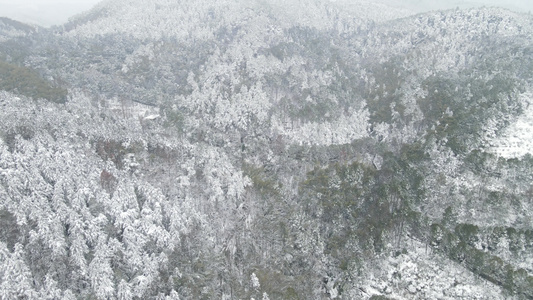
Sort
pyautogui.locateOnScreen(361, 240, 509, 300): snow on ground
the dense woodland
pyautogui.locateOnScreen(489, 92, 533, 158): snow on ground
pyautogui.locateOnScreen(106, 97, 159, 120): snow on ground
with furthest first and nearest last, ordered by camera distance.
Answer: pyautogui.locateOnScreen(106, 97, 159, 120): snow on ground → pyautogui.locateOnScreen(489, 92, 533, 158): snow on ground → pyautogui.locateOnScreen(361, 240, 509, 300): snow on ground → the dense woodland

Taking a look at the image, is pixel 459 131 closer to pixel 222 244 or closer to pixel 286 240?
pixel 286 240

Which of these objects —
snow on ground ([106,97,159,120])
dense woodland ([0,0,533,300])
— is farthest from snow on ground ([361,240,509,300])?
snow on ground ([106,97,159,120])

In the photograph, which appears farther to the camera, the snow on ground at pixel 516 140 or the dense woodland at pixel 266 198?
the snow on ground at pixel 516 140

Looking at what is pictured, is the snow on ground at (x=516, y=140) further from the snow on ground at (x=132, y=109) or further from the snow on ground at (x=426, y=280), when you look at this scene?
the snow on ground at (x=132, y=109)

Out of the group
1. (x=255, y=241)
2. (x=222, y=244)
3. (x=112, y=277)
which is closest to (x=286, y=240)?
(x=255, y=241)

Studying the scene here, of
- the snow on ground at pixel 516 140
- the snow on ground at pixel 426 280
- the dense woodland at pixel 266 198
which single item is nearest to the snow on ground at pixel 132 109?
the dense woodland at pixel 266 198

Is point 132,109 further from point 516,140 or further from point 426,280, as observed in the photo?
point 516,140

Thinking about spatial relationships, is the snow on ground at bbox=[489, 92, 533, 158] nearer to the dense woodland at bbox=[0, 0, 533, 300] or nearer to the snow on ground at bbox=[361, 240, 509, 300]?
the dense woodland at bbox=[0, 0, 533, 300]

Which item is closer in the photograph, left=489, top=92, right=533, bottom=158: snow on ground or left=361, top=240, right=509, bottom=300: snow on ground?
left=361, top=240, right=509, bottom=300: snow on ground

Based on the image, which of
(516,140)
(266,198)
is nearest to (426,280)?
(266,198)
